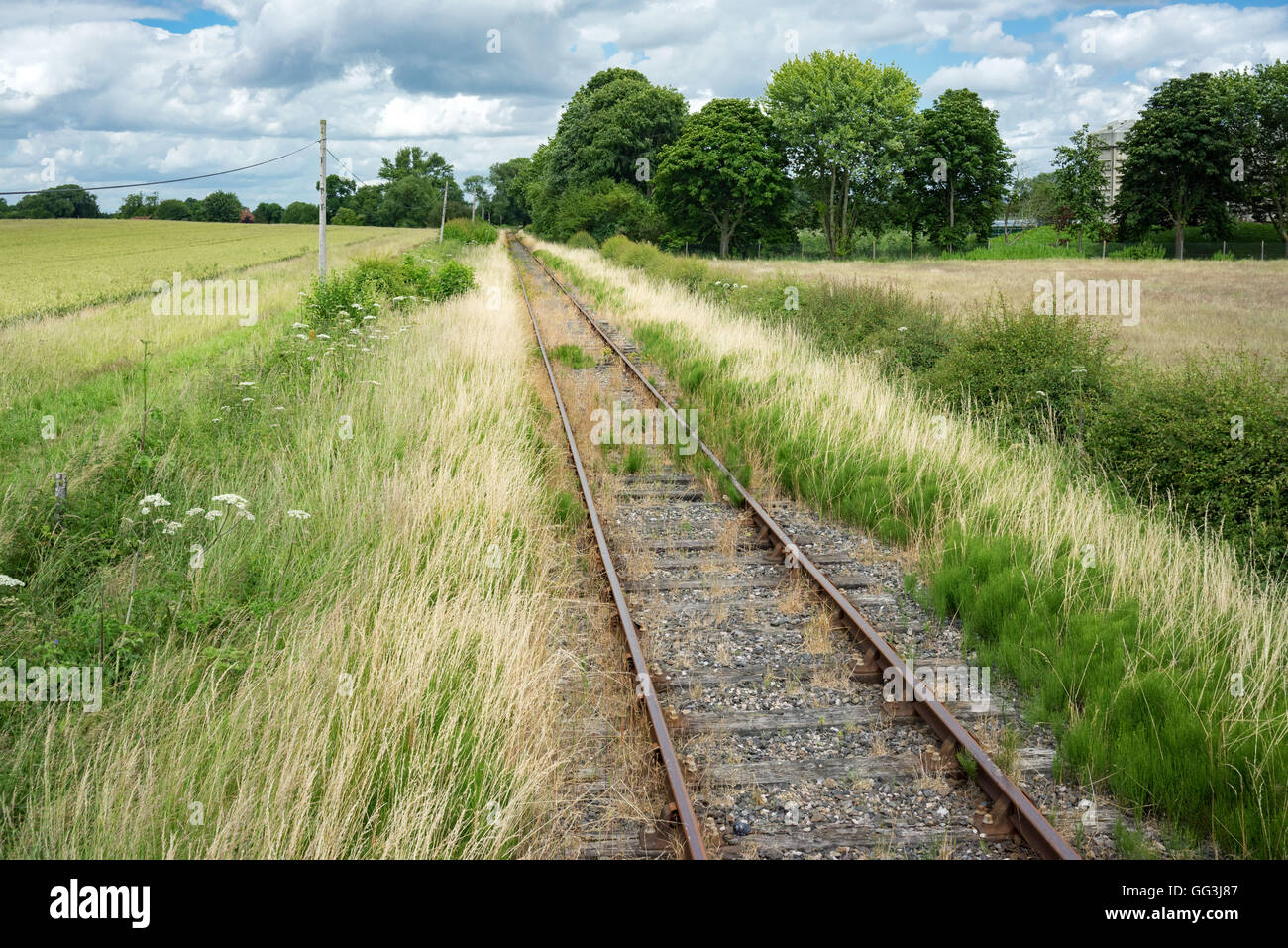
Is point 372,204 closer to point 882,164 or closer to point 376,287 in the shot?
point 882,164

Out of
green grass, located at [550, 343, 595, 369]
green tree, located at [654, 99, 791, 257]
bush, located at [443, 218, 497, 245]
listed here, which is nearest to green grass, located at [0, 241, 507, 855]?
green grass, located at [550, 343, 595, 369]

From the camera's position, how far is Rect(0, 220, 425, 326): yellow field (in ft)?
95.2

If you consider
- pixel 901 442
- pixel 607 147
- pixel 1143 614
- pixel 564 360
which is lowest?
pixel 1143 614

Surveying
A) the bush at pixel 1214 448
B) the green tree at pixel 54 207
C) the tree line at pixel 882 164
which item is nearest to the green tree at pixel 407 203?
the green tree at pixel 54 207

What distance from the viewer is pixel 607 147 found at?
215ft

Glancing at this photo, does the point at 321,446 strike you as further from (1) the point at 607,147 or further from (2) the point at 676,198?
(1) the point at 607,147

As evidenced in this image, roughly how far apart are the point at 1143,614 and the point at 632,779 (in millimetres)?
3571

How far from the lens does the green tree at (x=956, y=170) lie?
61.2 metres

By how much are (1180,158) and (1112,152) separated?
52.5 feet

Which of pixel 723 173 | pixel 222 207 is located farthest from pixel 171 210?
pixel 723 173

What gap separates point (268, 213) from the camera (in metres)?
142
